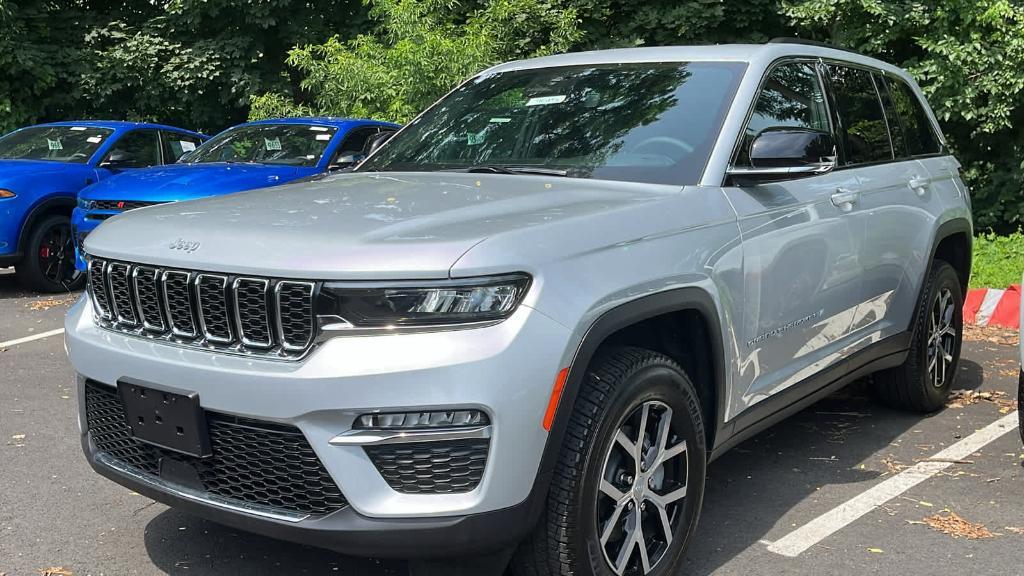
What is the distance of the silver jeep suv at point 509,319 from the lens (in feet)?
8.95

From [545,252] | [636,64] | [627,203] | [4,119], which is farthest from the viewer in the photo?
[4,119]

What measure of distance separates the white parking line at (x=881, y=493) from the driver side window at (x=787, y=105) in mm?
1416

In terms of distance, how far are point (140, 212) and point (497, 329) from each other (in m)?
1.56

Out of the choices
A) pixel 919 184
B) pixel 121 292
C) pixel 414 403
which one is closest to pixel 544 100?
pixel 121 292

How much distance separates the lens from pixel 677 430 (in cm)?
338

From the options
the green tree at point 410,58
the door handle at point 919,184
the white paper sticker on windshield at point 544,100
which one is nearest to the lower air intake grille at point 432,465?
the white paper sticker on windshield at point 544,100

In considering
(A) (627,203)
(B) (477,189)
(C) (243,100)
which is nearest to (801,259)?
(A) (627,203)

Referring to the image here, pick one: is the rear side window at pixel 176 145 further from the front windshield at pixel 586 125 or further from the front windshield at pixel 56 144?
the front windshield at pixel 586 125

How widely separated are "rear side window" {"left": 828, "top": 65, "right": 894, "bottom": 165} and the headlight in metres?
2.55

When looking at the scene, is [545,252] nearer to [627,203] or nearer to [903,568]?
[627,203]

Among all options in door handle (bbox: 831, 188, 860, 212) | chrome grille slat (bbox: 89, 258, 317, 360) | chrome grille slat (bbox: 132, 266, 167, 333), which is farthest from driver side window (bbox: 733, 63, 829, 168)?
chrome grille slat (bbox: 132, 266, 167, 333)

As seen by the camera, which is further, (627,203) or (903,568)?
(903,568)

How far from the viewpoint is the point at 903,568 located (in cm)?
369

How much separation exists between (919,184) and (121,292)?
3.82 metres
